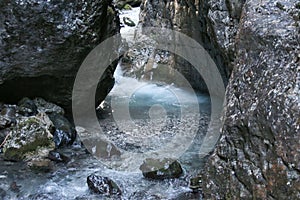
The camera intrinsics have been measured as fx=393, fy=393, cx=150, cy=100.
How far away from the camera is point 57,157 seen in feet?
18.1

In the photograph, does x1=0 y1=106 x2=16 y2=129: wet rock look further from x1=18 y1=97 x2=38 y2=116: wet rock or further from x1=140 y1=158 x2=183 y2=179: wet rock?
x1=140 y1=158 x2=183 y2=179: wet rock

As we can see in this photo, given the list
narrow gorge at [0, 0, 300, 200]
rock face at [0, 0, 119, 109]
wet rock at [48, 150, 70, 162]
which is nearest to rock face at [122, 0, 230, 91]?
narrow gorge at [0, 0, 300, 200]

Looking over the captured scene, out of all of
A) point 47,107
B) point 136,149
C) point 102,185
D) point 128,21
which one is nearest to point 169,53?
point 47,107

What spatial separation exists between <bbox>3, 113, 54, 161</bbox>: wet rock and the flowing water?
0.20 metres

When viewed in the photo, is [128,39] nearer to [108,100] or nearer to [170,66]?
[170,66]

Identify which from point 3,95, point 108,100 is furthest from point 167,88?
point 3,95

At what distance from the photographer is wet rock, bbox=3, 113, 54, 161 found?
5590 mm

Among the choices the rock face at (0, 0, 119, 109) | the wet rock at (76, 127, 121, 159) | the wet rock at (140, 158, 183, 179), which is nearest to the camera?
the wet rock at (140, 158, 183, 179)

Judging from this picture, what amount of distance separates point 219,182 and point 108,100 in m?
5.60

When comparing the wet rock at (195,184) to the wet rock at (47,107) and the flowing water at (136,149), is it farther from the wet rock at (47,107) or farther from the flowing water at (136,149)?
the wet rock at (47,107)

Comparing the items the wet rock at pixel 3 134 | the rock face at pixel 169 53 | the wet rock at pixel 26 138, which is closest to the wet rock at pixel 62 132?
the wet rock at pixel 26 138

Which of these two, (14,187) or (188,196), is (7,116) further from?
(188,196)

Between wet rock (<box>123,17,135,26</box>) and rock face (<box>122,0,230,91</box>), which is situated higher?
wet rock (<box>123,17,135,26</box>)

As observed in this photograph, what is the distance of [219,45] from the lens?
6.40 meters
